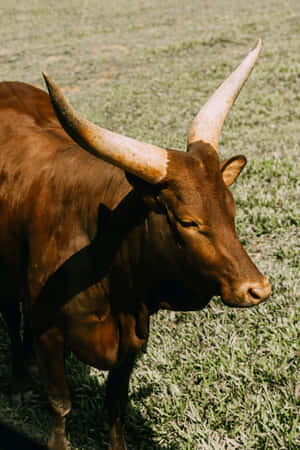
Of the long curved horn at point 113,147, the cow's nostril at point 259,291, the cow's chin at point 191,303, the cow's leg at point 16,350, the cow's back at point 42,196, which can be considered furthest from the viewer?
the cow's leg at point 16,350

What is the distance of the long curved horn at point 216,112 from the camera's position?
221cm

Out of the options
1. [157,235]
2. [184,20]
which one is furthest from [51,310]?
[184,20]

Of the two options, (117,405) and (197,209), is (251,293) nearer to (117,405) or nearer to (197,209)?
(197,209)

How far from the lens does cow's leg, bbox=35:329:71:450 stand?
2.63 meters

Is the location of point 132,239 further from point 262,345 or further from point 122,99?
point 122,99

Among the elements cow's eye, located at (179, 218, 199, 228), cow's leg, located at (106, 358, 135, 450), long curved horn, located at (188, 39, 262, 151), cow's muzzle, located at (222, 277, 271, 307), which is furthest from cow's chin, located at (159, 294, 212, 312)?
cow's leg, located at (106, 358, 135, 450)

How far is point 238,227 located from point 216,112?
9.21 feet

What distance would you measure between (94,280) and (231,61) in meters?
12.4

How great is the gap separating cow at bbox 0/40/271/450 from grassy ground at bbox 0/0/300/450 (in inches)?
17.5

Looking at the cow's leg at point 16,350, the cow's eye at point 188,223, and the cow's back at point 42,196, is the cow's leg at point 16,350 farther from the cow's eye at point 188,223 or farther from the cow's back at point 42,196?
the cow's eye at point 188,223

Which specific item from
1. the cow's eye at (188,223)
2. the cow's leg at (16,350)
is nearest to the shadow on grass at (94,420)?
the cow's leg at (16,350)

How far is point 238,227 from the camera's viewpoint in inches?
196

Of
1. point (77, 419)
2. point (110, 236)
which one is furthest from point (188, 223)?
point (77, 419)

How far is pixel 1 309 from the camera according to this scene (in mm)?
3469
